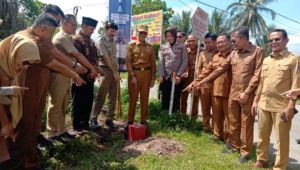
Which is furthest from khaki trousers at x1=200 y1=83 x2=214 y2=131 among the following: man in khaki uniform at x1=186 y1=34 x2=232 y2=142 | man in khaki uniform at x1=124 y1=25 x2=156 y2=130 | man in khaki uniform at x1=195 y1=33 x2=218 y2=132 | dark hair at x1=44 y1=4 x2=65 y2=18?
dark hair at x1=44 y1=4 x2=65 y2=18

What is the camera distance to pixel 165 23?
24906mm

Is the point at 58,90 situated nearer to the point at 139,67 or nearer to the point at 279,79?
the point at 139,67

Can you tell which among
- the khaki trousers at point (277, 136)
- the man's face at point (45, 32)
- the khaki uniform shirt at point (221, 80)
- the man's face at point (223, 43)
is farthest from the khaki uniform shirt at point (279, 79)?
the man's face at point (45, 32)

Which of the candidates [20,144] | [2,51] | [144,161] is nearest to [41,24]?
[2,51]

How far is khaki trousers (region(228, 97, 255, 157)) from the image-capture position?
323cm

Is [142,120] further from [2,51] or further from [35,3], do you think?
[35,3]

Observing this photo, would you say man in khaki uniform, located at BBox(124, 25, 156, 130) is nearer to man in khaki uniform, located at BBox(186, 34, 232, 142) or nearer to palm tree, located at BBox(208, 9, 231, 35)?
man in khaki uniform, located at BBox(186, 34, 232, 142)

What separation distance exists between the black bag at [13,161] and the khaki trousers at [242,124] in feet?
10.1

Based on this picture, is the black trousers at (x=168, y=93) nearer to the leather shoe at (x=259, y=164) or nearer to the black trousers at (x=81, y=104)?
the black trousers at (x=81, y=104)

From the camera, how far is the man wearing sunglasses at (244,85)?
3.20 meters

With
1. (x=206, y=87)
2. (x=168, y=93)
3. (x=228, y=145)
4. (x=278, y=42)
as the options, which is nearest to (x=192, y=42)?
(x=206, y=87)

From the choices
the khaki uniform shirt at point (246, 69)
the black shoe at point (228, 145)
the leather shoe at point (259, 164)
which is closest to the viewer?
the leather shoe at point (259, 164)

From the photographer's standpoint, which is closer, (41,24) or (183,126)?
(41,24)

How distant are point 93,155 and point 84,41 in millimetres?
2145
